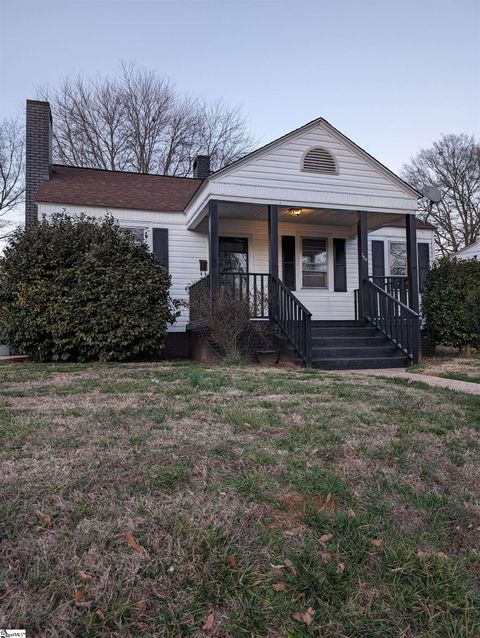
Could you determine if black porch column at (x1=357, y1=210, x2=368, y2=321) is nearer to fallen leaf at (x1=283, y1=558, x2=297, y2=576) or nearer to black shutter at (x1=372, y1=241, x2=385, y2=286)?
black shutter at (x1=372, y1=241, x2=385, y2=286)

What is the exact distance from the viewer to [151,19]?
10695mm

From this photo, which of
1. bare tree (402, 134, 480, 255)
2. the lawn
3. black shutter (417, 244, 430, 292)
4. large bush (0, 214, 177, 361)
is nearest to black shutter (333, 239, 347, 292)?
black shutter (417, 244, 430, 292)

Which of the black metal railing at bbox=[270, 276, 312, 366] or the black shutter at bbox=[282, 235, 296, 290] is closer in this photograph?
the black metal railing at bbox=[270, 276, 312, 366]

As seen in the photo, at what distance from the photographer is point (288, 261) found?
1105 cm

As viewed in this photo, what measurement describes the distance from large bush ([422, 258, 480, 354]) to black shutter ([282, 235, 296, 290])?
328 centimetres

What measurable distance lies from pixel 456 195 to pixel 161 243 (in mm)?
22070

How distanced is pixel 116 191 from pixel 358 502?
420 inches

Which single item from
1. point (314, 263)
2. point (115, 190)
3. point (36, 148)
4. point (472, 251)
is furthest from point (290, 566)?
point (472, 251)

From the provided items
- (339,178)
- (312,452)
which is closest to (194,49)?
(339,178)

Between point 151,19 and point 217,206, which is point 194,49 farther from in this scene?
point 217,206

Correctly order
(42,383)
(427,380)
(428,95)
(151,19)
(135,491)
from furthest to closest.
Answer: (428,95), (151,19), (427,380), (42,383), (135,491)

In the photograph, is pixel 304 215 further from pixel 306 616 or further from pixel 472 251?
pixel 472 251

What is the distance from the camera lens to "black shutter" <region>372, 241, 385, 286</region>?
12.0 metres

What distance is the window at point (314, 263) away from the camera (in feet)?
36.8
